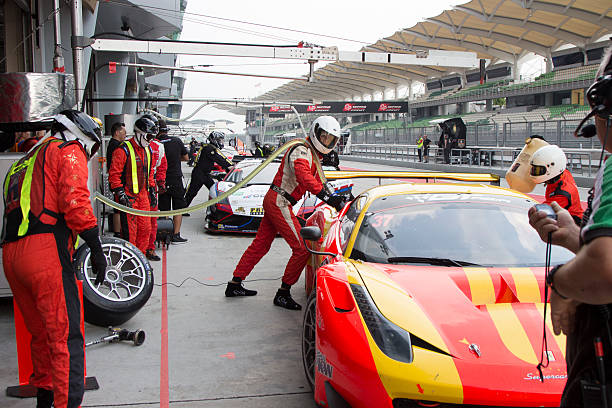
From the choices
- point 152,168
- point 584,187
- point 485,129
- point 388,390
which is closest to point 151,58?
point 485,129

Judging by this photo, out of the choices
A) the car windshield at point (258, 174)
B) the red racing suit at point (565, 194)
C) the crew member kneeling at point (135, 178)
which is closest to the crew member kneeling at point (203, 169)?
the car windshield at point (258, 174)

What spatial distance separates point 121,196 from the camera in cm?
732

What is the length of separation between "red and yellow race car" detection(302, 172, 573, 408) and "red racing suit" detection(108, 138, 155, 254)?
11.7 feet

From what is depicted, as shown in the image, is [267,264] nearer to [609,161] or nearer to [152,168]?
[152,168]

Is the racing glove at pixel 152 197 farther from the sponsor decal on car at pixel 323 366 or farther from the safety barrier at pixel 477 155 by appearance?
the safety barrier at pixel 477 155

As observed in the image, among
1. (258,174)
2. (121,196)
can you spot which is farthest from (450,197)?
(258,174)

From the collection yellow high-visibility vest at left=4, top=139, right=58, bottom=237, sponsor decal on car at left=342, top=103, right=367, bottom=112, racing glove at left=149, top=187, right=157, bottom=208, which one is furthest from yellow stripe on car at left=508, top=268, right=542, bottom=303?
sponsor decal on car at left=342, top=103, right=367, bottom=112

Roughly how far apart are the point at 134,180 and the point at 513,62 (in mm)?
46950

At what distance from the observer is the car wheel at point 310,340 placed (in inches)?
152

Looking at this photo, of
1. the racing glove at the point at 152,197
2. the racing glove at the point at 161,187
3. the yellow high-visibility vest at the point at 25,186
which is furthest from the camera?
the racing glove at the point at 161,187

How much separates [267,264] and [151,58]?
2427 centimetres

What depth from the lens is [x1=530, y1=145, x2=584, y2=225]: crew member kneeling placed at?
A: 5.11 metres

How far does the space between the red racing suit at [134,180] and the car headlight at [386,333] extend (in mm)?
4872

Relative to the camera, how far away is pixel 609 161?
5.27 ft
